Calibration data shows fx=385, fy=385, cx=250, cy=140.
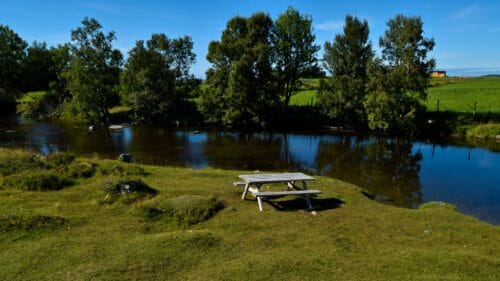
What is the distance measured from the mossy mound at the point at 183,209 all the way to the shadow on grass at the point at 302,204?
2241 millimetres

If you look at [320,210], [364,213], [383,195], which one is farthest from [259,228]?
[383,195]

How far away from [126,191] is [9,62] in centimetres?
6949

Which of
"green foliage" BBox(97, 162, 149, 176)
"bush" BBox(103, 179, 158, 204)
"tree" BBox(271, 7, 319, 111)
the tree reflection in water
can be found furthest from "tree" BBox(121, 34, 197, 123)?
"bush" BBox(103, 179, 158, 204)

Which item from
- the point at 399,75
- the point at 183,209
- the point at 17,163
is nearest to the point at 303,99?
the point at 399,75

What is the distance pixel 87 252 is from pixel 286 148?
28029 mm

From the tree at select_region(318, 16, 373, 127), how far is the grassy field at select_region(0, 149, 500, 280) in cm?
3186

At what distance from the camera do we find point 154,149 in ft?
117

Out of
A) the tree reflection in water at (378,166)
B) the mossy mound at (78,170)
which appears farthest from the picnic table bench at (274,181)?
the mossy mound at (78,170)

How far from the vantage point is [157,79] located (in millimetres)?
55875

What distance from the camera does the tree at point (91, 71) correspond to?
5422 centimetres

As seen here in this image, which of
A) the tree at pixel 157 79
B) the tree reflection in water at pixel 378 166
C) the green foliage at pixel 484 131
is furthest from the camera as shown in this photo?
the tree at pixel 157 79

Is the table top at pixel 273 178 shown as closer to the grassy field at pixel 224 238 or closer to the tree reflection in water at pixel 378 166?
the grassy field at pixel 224 238

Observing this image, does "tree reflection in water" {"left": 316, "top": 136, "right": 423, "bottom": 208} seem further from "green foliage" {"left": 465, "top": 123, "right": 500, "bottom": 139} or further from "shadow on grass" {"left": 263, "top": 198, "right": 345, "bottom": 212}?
"green foliage" {"left": 465, "top": 123, "right": 500, "bottom": 139}

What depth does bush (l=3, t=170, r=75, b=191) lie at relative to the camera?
54.8 ft
